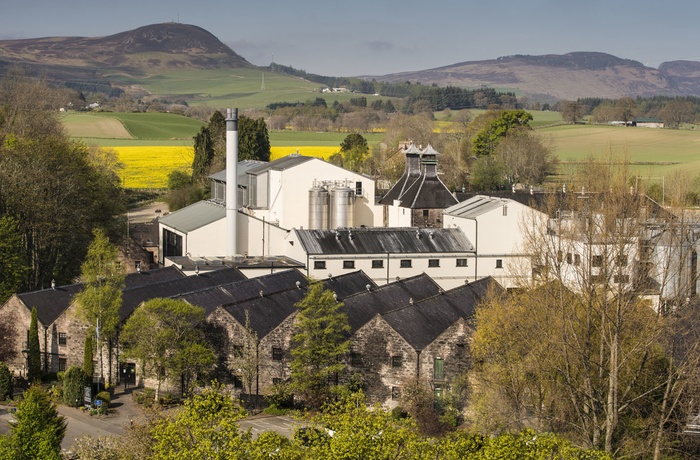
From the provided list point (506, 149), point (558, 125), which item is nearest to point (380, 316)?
point (506, 149)

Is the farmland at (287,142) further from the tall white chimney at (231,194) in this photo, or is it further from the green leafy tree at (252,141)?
the tall white chimney at (231,194)

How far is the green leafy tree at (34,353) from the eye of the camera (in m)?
44.1

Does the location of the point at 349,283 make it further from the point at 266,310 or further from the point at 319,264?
the point at 266,310

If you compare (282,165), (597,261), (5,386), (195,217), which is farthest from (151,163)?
(597,261)

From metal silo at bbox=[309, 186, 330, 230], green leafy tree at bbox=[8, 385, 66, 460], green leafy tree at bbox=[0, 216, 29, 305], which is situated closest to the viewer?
green leafy tree at bbox=[8, 385, 66, 460]

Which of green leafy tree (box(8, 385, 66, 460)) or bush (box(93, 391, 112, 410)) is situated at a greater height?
green leafy tree (box(8, 385, 66, 460))

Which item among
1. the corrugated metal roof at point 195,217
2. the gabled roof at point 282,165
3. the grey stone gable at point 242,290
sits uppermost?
the gabled roof at point 282,165

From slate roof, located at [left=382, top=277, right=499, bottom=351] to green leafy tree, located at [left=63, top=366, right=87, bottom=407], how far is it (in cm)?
1197

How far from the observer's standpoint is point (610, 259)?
3334cm

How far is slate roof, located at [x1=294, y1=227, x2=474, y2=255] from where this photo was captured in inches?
2292

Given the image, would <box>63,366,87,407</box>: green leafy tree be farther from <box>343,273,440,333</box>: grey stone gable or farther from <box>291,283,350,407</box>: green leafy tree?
<box>343,273,440,333</box>: grey stone gable

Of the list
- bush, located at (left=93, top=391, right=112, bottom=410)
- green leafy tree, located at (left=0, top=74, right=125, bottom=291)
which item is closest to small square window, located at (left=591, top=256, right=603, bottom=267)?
bush, located at (left=93, top=391, right=112, bottom=410)

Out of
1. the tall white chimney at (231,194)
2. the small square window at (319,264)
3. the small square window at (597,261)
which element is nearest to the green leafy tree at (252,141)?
the tall white chimney at (231,194)

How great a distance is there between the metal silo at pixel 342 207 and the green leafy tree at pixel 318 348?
26.5m
